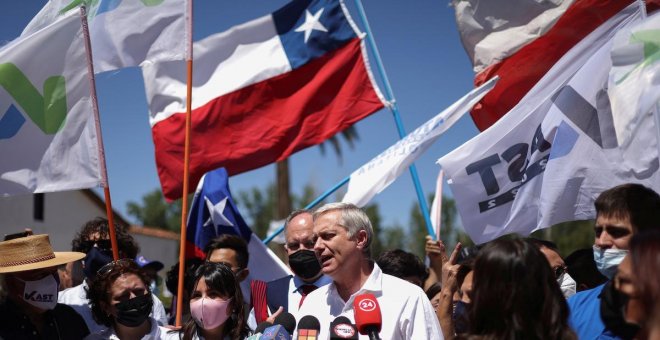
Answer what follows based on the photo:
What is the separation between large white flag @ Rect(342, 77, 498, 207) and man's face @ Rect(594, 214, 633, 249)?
2783 mm

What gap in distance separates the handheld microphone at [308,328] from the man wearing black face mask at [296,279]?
4.50 ft

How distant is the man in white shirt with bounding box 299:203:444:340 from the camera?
390 cm

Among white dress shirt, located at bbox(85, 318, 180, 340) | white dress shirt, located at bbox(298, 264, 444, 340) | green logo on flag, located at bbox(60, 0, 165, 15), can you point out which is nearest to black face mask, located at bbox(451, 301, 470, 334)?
white dress shirt, located at bbox(298, 264, 444, 340)

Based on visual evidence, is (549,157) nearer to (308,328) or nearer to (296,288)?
(296,288)

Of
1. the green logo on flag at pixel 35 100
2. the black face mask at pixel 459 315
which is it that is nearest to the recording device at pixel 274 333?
the black face mask at pixel 459 315

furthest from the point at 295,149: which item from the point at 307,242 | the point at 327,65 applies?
the point at 307,242

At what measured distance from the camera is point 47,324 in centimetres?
461

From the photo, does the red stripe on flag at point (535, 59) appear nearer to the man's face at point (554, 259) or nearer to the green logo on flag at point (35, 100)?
the man's face at point (554, 259)

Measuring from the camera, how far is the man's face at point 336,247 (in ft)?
13.6

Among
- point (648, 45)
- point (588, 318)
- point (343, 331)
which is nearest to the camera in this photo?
point (343, 331)

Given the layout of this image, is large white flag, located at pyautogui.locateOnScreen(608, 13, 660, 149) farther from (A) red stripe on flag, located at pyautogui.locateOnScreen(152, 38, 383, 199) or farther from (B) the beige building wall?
(B) the beige building wall

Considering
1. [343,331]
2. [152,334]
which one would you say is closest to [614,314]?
[343,331]

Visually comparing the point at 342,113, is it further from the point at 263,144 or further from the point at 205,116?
the point at 205,116

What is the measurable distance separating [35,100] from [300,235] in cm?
222
